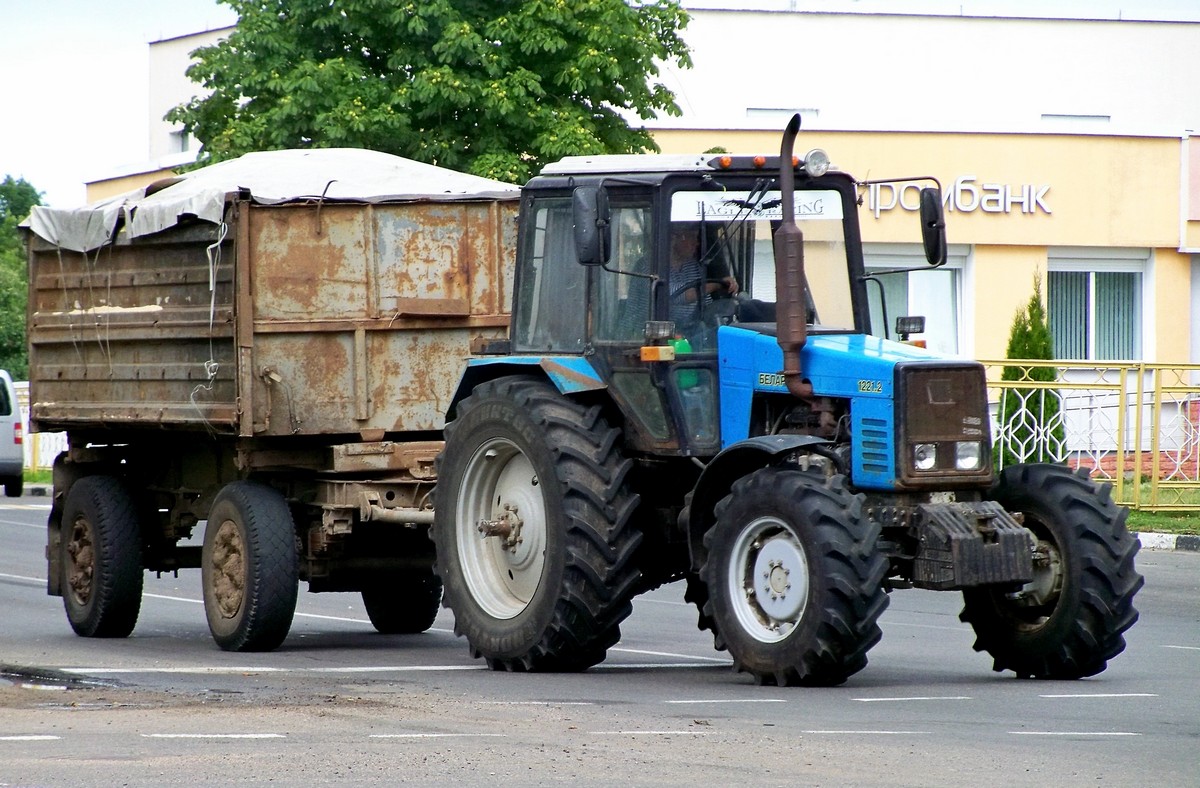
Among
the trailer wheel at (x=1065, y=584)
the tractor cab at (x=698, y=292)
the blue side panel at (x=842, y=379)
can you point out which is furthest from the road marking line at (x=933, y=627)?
the blue side panel at (x=842, y=379)

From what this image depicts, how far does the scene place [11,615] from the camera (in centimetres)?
1509

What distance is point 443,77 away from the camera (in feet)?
80.5

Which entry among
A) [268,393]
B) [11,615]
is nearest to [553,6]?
[11,615]

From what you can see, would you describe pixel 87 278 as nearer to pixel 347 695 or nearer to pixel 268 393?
pixel 268 393

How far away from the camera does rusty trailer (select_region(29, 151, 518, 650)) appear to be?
11.7 m

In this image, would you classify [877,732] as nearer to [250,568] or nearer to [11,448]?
[250,568]

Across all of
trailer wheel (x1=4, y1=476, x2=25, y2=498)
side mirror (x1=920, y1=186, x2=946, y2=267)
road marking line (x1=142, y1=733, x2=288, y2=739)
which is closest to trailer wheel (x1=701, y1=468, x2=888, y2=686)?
side mirror (x1=920, y1=186, x2=946, y2=267)

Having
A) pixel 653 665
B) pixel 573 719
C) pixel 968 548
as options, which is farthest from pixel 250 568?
pixel 968 548

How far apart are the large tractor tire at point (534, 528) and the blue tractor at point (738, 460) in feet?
0.04

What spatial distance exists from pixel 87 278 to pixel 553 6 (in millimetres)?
12590

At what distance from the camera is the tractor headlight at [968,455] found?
9578 millimetres

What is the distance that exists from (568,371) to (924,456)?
204cm

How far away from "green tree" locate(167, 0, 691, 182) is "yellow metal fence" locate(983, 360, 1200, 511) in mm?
6220

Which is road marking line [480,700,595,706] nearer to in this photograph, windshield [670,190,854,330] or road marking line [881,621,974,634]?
windshield [670,190,854,330]
